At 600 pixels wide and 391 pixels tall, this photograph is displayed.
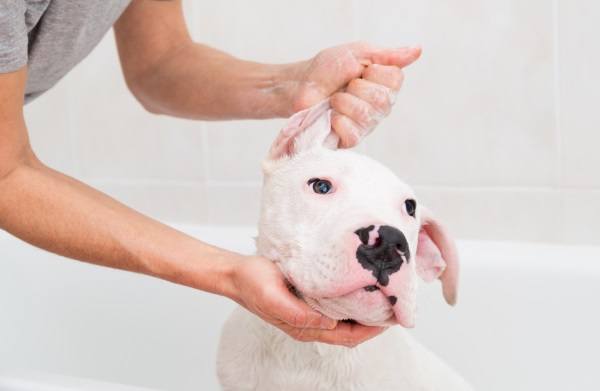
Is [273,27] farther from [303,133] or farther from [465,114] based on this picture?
[303,133]

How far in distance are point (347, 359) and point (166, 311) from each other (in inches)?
31.3

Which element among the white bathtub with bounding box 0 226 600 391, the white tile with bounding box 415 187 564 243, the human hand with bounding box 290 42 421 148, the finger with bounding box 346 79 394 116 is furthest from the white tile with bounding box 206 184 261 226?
the finger with bounding box 346 79 394 116

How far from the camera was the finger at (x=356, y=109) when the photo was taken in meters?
1.23

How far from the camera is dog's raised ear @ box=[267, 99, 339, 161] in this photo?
116cm

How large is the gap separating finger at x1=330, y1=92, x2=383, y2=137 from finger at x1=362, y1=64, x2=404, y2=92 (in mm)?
45

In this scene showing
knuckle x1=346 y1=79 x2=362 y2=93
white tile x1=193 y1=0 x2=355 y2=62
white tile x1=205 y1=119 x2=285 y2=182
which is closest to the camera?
knuckle x1=346 y1=79 x2=362 y2=93

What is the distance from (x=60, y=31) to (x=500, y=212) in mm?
979

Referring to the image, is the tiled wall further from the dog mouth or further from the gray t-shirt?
the dog mouth

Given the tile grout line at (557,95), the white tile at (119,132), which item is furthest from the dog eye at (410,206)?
the white tile at (119,132)

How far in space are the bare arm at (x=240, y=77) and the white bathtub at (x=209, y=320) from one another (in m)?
0.40

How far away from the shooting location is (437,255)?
119 centimetres

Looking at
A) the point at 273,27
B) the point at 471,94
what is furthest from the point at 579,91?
the point at 273,27

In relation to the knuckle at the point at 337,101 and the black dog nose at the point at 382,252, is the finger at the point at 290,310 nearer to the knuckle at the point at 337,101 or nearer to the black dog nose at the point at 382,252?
the black dog nose at the point at 382,252

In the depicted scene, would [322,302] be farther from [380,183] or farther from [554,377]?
[554,377]
